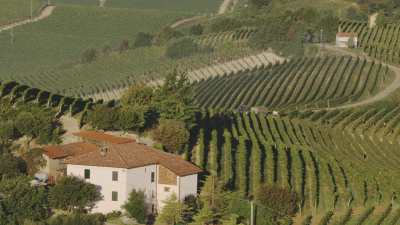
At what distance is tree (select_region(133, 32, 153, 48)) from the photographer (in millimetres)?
165250

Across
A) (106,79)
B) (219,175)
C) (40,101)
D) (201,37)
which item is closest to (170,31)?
(201,37)

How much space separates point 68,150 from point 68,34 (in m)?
115

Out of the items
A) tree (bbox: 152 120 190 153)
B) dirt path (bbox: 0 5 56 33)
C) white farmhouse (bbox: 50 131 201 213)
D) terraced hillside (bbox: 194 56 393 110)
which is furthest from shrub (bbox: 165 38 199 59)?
white farmhouse (bbox: 50 131 201 213)

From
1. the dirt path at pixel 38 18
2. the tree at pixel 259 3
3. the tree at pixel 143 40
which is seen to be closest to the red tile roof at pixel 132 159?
the tree at pixel 143 40

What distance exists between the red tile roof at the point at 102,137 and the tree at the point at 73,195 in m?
5.23

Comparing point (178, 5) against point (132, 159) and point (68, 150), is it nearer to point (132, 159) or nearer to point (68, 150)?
point (68, 150)

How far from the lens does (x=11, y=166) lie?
63.9 meters

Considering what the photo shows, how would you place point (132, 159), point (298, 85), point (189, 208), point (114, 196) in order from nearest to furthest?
point (189, 208)
point (114, 196)
point (132, 159)
point (298, 85)

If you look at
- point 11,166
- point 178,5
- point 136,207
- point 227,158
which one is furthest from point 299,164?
point 178,5

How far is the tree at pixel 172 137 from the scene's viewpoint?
68812 mm

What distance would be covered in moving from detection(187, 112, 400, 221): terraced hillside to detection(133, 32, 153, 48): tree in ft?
267

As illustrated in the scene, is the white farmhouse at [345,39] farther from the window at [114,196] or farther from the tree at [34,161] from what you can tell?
the window at [114,196]

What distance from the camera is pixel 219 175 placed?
218 ft

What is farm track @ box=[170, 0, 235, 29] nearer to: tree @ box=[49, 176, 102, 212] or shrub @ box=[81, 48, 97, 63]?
shrub @ box=[81, 48, 97, 63]
